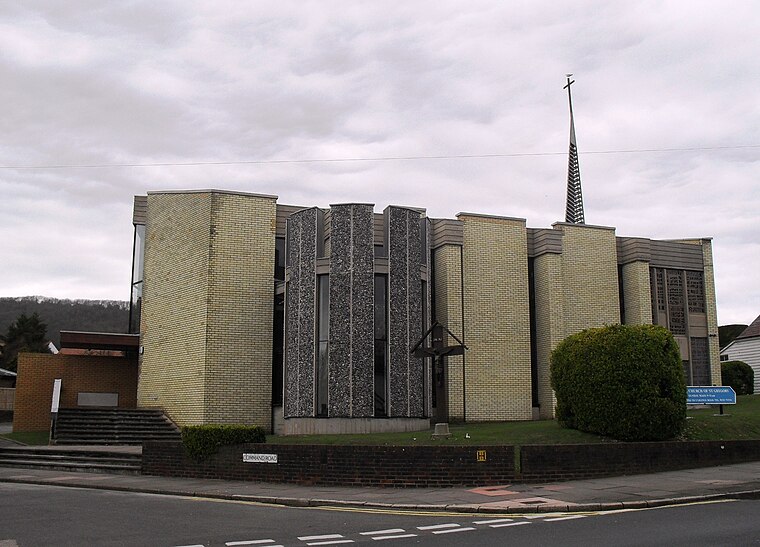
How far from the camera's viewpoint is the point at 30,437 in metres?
27.3

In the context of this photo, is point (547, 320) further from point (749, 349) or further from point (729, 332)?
point (729, 332)

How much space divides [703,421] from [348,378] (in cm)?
1000

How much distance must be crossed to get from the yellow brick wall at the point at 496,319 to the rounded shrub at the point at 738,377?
13625 millimetres

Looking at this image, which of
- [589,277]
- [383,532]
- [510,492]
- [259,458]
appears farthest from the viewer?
[589,277]

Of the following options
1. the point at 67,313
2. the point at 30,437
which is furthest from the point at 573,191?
the point at 67,313

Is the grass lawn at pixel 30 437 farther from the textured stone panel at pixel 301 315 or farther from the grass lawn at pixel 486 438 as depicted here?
the grass lawn at pixel 486 438

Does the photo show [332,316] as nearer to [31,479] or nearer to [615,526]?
[31,479]

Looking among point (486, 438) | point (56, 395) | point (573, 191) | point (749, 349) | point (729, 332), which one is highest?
point (573, 191)

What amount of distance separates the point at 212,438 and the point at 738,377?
89.4ft

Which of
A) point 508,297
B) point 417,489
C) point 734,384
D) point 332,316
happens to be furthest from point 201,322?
point 734,384

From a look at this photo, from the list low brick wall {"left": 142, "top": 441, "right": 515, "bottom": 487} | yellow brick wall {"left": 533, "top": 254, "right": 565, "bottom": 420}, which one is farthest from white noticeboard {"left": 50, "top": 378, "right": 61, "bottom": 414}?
yellow brick wall {"left": 533, "top": 254, "right": 565, "bottom": 420}

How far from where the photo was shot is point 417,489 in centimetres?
1595

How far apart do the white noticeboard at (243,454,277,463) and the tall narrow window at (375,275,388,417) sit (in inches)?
235

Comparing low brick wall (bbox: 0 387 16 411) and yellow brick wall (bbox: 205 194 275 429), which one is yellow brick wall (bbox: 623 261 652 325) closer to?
yellow brick wall (bbox: 205 194 275 429)
